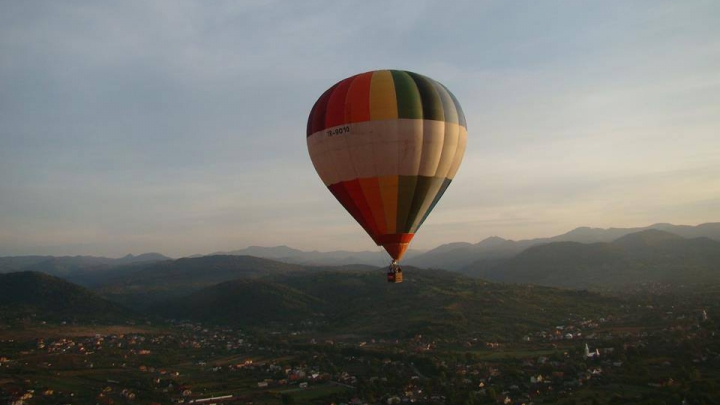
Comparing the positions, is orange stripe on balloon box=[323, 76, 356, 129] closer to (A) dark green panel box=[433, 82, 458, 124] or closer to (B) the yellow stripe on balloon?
(B) the yellow stripe on balloon

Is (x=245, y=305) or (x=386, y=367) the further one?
(x=245, y=305)

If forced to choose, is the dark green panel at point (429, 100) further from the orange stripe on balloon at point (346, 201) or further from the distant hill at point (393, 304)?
the distant hill at point (393, 304)

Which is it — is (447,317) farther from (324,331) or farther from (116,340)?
(116,340)

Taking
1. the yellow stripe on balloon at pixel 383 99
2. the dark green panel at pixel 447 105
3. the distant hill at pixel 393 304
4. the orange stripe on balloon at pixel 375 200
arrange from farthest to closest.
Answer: the distant hill at pixel 393 304 < the dark green panel at pixel 447 105 < the orange stripe on balloon at pixel 375 200 < the yellow stripe on balloon at pixel 383 99

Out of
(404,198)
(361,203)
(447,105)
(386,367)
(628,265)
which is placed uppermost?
(447,105)

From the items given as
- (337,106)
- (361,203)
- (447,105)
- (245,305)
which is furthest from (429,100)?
(245,305)

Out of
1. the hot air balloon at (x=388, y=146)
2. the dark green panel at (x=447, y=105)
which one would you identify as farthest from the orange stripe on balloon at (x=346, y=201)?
the dark green panel at (x=447, y=105)

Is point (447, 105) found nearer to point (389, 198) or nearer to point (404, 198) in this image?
point (404, 198)
